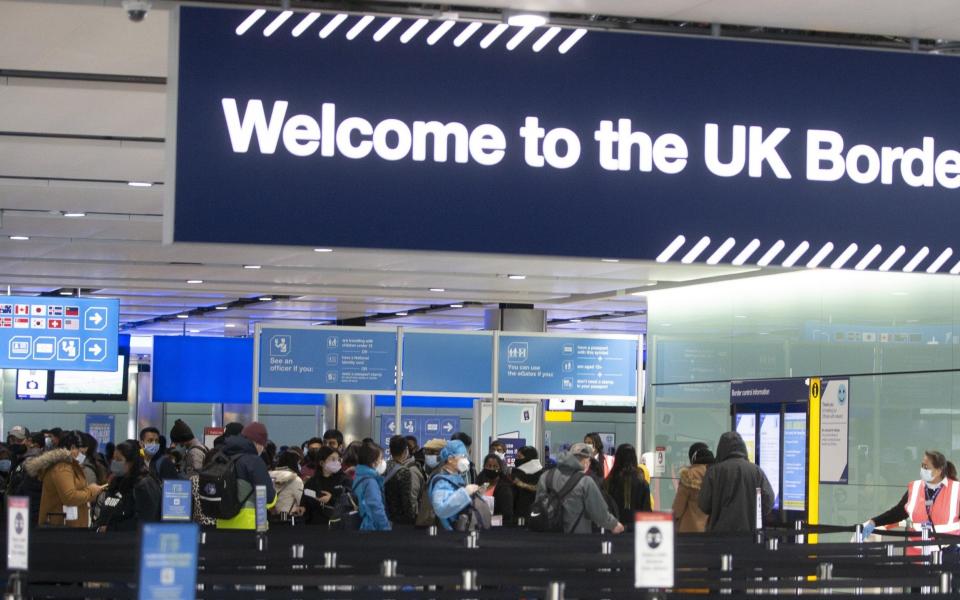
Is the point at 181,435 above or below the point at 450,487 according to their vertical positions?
above

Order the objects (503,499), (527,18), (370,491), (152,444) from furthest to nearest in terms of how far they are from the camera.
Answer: (152,444), (503,499), (370,491), (527,18)

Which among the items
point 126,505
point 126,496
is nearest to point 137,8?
point 126,496

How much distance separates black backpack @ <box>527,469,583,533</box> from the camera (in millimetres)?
9562

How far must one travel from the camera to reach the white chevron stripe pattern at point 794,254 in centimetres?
571

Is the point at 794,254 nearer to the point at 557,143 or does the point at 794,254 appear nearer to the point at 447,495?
the point at 557,143

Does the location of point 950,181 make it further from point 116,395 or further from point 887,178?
→ point 116,395

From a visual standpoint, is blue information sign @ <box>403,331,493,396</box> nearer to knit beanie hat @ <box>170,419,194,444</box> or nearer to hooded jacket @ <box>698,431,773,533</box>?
knit beanie hat @ <box>170,419,194,444</box>

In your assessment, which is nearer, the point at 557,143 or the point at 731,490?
the point at 557,143

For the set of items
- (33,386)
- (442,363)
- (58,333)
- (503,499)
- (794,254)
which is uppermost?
(58,333)

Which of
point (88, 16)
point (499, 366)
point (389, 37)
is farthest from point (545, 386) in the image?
point (389, 37)

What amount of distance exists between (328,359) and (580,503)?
29.7 feet

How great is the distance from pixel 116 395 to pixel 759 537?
59.9ft

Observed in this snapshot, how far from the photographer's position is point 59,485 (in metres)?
11.5

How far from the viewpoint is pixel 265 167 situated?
529 cm
